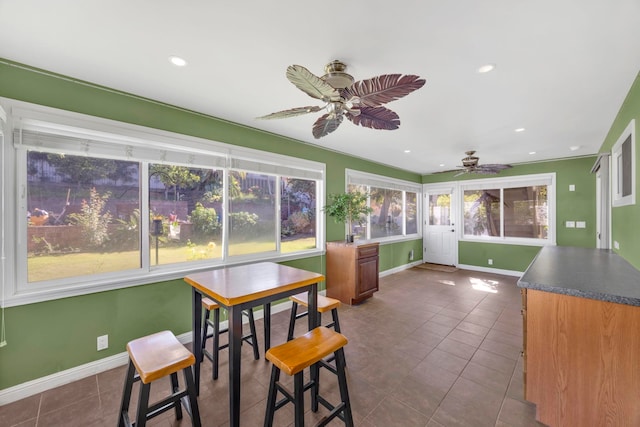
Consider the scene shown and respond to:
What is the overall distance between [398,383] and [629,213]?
248cm

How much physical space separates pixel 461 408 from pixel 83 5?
3396mm

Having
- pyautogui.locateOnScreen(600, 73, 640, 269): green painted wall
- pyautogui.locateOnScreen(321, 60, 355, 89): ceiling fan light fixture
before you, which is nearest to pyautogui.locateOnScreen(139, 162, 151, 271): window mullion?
pyautogui.locateOnScreen(321, 60, 355, 89): ceiling fan light fixture

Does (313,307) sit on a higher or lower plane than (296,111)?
lower

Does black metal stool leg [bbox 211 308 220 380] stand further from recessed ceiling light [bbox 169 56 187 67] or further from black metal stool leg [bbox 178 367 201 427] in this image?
recessed ceiling light [bbox 169 56 187 67]

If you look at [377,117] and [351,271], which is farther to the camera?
[351,271]

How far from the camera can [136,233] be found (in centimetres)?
251

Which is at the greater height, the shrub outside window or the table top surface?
the shrub outside window

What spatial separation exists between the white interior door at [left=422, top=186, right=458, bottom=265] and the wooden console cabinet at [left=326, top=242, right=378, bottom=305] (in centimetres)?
328

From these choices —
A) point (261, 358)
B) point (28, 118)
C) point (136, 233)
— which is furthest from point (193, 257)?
point (28, 118)

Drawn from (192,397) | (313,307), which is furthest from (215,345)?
(313,307)

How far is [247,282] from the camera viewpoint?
1.91m

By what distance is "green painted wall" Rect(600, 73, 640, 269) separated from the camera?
1960 mm

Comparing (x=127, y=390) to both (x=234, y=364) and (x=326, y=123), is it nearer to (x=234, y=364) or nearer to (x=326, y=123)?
(x=234, y=364)

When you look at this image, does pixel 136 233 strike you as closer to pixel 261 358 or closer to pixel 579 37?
pixel 261 358
